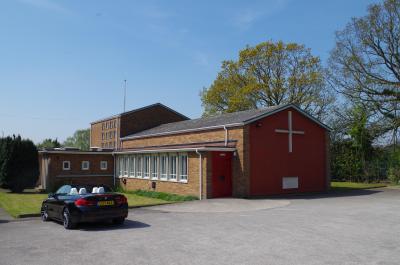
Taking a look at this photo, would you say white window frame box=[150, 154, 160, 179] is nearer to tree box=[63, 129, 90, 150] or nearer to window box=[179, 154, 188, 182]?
window box=[179, 154, 188, 182]

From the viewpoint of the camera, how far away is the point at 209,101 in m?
46.2

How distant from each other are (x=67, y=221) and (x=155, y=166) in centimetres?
1369

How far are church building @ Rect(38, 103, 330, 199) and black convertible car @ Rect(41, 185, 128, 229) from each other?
8.43 meters

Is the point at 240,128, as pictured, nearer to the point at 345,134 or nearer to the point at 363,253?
the point at 363,253

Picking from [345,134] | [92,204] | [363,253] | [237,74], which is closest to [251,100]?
[237,74]

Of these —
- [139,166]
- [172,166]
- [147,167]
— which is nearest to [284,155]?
[172,166]

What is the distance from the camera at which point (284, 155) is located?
22562 mm

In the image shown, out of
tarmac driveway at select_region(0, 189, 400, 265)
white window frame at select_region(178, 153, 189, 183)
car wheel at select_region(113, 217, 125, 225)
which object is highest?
white window frame at select_region(178, 153, 189, 183)

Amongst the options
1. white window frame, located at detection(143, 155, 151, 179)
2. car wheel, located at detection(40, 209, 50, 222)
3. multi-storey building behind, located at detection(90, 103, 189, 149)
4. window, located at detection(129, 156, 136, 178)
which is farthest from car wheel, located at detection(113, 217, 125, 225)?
multi-storey building behind, located at detection(90, 103, 189, 149)

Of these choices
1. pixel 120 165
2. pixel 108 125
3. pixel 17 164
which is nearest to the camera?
pixel 17 164

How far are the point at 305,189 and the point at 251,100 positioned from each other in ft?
64.3

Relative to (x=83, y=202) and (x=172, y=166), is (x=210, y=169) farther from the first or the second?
(x=83, y=202)

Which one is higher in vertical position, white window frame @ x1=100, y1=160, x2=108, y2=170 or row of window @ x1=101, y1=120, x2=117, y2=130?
row of window @ x1=101, y1=120, x2=117, y2=130

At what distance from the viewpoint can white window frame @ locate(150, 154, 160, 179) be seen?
25164 millimetres
